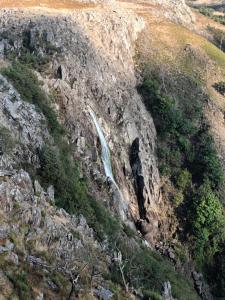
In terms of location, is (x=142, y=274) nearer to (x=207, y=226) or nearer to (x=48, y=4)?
(x=207, y=226)

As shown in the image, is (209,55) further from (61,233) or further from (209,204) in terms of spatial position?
(61,233)

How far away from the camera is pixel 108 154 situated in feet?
163

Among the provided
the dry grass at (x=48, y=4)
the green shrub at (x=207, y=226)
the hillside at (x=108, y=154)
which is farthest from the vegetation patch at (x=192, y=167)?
the dry grass at (x=48, y=4)

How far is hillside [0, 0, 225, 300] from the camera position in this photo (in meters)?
23.4

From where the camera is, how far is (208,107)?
6869 centimetres

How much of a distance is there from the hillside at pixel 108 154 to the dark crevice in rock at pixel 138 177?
0.12 metres

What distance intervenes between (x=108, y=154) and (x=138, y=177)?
6.29m

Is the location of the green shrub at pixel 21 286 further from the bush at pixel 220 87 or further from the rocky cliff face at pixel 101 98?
the bush at pixel 220 87

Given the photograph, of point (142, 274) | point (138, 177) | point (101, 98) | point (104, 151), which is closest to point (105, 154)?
point (104, 151)

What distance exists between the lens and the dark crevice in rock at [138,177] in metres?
52.8

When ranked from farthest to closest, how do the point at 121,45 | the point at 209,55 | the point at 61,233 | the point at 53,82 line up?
the point at 209,55 → the point at 121,45 → the point at 53,82 → the point at 61,233

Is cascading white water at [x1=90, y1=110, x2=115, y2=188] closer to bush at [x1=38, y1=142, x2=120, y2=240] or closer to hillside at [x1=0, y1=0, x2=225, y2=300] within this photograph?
hillside at [x1=0, y1=0, x2=225, y2=300]

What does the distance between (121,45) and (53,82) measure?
24.5 meters

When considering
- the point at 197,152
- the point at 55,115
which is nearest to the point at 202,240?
the point at 197,152
